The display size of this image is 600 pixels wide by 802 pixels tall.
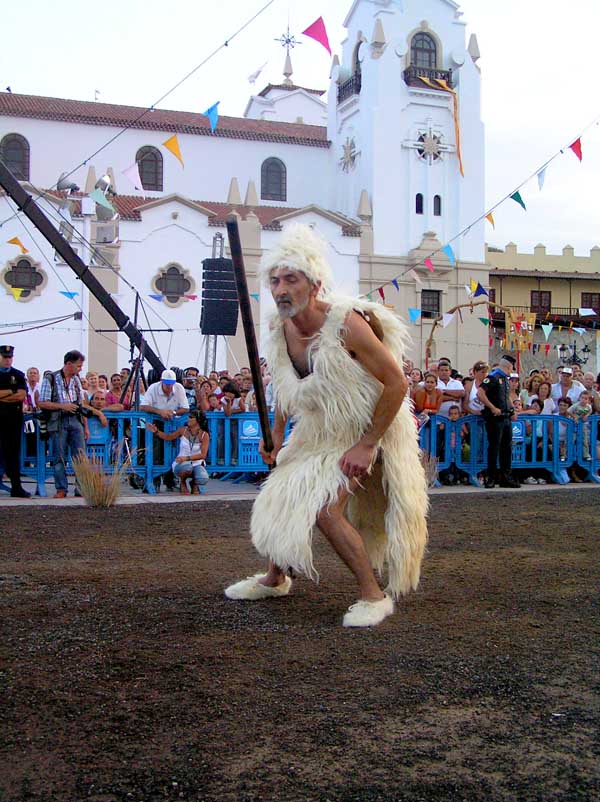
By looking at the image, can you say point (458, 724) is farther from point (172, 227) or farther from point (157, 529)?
point (172, 227)

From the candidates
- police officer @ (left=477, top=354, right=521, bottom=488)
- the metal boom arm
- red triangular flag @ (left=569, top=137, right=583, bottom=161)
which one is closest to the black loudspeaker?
the metal boom arm

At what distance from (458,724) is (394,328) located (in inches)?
91.9

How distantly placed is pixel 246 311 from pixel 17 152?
3972 cm

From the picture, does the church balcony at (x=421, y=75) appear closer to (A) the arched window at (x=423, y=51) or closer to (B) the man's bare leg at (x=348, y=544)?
(A) the arched window at (x=423, y=51)

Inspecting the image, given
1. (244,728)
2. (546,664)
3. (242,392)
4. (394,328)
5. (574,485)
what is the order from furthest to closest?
(242,392), (574,485), (394,328), (546,664), (244,728)

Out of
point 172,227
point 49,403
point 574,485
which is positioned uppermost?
point 172,227

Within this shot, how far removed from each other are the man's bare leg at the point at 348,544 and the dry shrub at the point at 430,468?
22.3 ft

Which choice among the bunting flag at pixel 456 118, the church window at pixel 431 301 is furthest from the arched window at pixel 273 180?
the church window at pixel 431 301

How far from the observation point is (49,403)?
35.1 feet

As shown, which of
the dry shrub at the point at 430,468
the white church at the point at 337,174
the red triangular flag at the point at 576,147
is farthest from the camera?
the white church at the point at 337,174

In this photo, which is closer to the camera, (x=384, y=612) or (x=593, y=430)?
(x=384, y=612)

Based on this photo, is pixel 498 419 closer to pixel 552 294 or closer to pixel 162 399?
pixel 162 399

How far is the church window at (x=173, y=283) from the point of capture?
124 ft

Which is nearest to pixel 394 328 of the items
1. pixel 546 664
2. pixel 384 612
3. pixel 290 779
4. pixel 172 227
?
pixel 384 612
